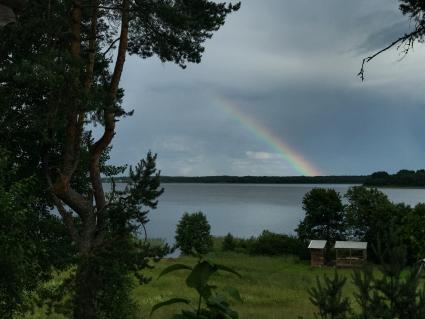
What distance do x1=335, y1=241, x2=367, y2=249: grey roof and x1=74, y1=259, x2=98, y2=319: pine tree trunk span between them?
3440 cm

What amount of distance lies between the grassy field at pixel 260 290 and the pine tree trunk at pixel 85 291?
7.37 ft

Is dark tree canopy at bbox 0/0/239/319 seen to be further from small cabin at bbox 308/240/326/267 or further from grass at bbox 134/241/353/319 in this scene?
small cabin at bbox 308/240/326/267

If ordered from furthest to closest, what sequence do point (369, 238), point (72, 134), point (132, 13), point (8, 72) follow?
point (369, 238)
point (132, 13)
point (72, 134)
point (8, 72)

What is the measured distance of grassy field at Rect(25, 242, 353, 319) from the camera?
72.3 ft

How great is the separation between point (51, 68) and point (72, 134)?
2.94 meters

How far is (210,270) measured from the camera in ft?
7.45

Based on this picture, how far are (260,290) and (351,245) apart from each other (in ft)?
59.8

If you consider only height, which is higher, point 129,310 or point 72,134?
point 72,134

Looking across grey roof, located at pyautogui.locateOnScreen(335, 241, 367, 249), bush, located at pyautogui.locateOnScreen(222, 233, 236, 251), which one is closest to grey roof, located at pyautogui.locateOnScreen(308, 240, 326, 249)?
grey roof, located at pyautogui.locateOnScreen(335, 241, 367, 249)

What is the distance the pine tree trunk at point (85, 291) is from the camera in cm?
1352

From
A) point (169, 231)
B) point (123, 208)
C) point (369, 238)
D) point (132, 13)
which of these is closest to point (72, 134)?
point (123, 208)

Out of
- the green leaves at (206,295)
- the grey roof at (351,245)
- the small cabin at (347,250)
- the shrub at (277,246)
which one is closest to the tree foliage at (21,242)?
the green leaves at (206,295)

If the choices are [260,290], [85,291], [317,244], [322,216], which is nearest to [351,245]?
[317,244]

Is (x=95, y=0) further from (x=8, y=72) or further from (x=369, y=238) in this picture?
(x=369, y=238)
